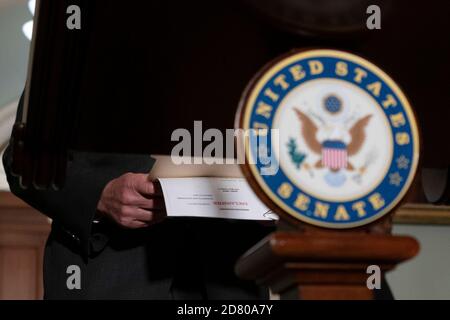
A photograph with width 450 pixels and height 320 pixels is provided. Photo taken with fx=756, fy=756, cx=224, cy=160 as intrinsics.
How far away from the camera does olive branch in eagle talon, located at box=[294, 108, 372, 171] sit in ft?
1.73

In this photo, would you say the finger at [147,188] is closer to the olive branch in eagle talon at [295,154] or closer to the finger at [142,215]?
the finger at [142,215]

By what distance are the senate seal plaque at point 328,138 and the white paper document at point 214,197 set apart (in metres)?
0.34

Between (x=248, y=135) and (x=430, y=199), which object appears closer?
(x=248, y=135)

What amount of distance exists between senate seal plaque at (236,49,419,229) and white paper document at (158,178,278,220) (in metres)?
0.34

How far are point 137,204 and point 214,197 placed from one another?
0.42ft

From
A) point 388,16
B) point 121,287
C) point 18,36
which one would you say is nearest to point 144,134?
point 388,16

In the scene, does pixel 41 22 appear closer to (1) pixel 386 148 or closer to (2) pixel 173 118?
(2) pixel 173 118

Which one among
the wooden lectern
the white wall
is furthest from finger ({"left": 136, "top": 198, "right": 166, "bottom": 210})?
the white wall

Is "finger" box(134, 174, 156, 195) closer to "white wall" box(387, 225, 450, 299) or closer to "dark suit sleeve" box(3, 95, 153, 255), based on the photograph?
"dark suit sleeve" box(3, 95, 153, 255)

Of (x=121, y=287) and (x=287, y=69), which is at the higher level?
(x=287, y=69)

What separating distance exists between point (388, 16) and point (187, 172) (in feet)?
1.15

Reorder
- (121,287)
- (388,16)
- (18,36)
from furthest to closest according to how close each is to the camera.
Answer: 1. (18,36)
2. (121,287)
3. (388,16)

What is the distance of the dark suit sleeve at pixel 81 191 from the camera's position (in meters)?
1.00
